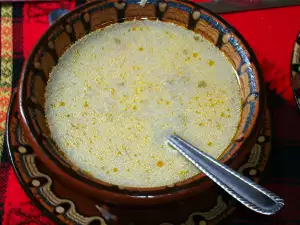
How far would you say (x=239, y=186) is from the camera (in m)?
0.85

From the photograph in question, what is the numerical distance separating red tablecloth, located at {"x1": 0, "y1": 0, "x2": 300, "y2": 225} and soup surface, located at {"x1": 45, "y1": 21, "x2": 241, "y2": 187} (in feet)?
0.48

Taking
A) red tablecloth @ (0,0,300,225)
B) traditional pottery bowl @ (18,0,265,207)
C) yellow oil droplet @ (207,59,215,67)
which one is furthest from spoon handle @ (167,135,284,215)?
yellow oil droplet @ (207,59,215,67)

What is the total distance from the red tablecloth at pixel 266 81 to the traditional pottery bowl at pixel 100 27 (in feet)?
0.47

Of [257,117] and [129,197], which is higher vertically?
[257,117]

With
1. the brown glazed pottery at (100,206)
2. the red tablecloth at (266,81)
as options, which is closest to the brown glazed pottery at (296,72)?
the red tablecloth at (266,81)

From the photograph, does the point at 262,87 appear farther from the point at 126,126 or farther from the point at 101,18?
the point at 101,18

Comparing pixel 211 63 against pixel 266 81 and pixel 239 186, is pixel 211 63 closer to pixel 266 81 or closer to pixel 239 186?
pixel 266 81

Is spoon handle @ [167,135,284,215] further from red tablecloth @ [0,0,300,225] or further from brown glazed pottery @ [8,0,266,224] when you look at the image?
red tablecloth @ [0,0,300,225]

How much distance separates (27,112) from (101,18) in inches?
13.2

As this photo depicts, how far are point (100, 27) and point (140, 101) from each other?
246 millimetres

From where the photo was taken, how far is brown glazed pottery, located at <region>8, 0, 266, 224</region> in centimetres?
88

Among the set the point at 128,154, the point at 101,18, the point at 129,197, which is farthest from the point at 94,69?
the point at 129,197

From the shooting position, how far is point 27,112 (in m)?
0.98

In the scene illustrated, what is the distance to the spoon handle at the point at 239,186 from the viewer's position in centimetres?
83
